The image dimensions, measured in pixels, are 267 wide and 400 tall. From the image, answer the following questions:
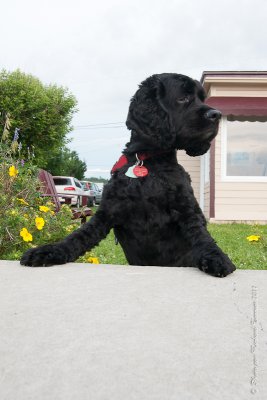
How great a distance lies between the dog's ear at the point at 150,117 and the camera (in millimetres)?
2426

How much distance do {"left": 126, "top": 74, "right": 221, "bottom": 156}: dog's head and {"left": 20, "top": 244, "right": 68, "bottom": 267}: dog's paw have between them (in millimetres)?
710

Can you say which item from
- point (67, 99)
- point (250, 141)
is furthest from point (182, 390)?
point (67, 99)

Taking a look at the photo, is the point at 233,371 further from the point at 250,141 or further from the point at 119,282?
the point at 250,141

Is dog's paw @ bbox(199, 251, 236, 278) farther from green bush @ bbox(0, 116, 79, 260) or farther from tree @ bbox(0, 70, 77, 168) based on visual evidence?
tree @ bbox(0, 70, 77, 168)

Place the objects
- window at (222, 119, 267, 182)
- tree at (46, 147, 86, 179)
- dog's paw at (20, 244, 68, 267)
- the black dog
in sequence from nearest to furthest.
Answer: dog's paw at (20, 244, 68, 267) → the black dog → window at (222, 119, 267, 182) → tree at (46, 147, 86, 179)

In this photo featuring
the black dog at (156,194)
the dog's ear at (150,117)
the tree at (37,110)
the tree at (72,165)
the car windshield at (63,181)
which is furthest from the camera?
the tree at (72,165)

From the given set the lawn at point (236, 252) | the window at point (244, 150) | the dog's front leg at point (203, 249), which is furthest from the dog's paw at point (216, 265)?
the window at point (244, 150)

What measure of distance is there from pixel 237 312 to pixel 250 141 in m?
11.1

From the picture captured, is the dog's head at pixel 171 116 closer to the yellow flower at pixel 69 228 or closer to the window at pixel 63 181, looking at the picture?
the yellow flower at pixel 69 228

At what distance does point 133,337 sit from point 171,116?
1.39 m

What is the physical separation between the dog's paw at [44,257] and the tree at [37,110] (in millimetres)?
19005

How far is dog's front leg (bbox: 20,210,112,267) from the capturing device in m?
2.10

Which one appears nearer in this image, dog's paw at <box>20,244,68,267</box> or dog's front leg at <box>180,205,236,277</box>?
dog's front leg at <box>180,205,236,277</box>

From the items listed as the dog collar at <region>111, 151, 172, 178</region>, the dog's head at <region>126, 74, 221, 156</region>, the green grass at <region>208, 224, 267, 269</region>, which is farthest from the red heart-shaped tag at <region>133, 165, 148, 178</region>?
the green grass at <region>208, 224, 267, 269</region>
